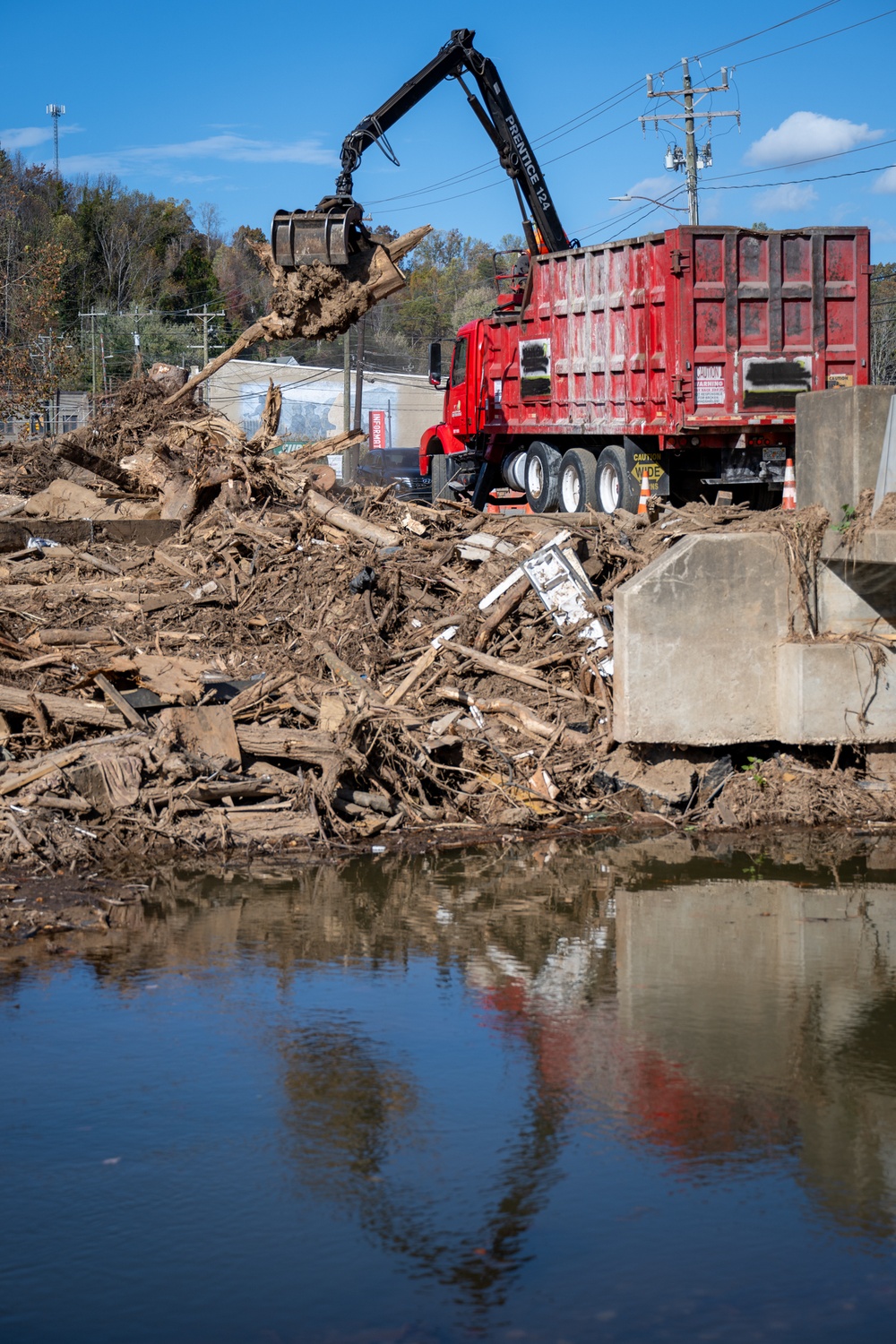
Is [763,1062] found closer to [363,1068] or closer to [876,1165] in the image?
[876,1165]

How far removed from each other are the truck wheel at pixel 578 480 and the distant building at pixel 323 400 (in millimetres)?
51998

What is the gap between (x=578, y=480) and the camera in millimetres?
19922

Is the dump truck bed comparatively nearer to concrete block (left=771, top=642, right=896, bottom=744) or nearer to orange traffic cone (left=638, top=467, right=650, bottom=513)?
orange traffic cone (left=638, top=467, right=650, bottom=513)

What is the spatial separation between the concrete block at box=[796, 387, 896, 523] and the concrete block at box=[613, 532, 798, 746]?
1.72 feet

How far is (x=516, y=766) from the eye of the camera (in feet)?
34.2

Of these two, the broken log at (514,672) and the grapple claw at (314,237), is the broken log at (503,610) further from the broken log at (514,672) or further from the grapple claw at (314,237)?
the grapple claw at (314,237)

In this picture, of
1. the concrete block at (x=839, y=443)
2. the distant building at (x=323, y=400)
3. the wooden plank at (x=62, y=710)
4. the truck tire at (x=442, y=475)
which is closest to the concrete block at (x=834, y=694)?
the concrete block at (x=839, y=443)

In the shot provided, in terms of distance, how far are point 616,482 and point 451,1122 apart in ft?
46.3

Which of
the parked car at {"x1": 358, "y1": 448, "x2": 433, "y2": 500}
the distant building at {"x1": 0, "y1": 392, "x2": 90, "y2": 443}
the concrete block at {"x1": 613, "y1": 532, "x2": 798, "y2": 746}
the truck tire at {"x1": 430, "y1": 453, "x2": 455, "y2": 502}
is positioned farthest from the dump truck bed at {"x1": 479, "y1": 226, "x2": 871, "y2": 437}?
the distant building at {"x1": 0, "y1": 392, "x2": 90, "y2": 443}

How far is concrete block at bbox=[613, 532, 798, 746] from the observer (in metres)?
10.1

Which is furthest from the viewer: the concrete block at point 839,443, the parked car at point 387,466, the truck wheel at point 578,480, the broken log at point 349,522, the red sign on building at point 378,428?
the red sign on building at point 378,428

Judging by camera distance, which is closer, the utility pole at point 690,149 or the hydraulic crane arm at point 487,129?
the hydraulic crane arm at point 487,129

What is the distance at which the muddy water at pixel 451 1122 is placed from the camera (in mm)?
4066

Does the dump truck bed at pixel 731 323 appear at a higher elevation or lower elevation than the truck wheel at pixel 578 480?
higher
